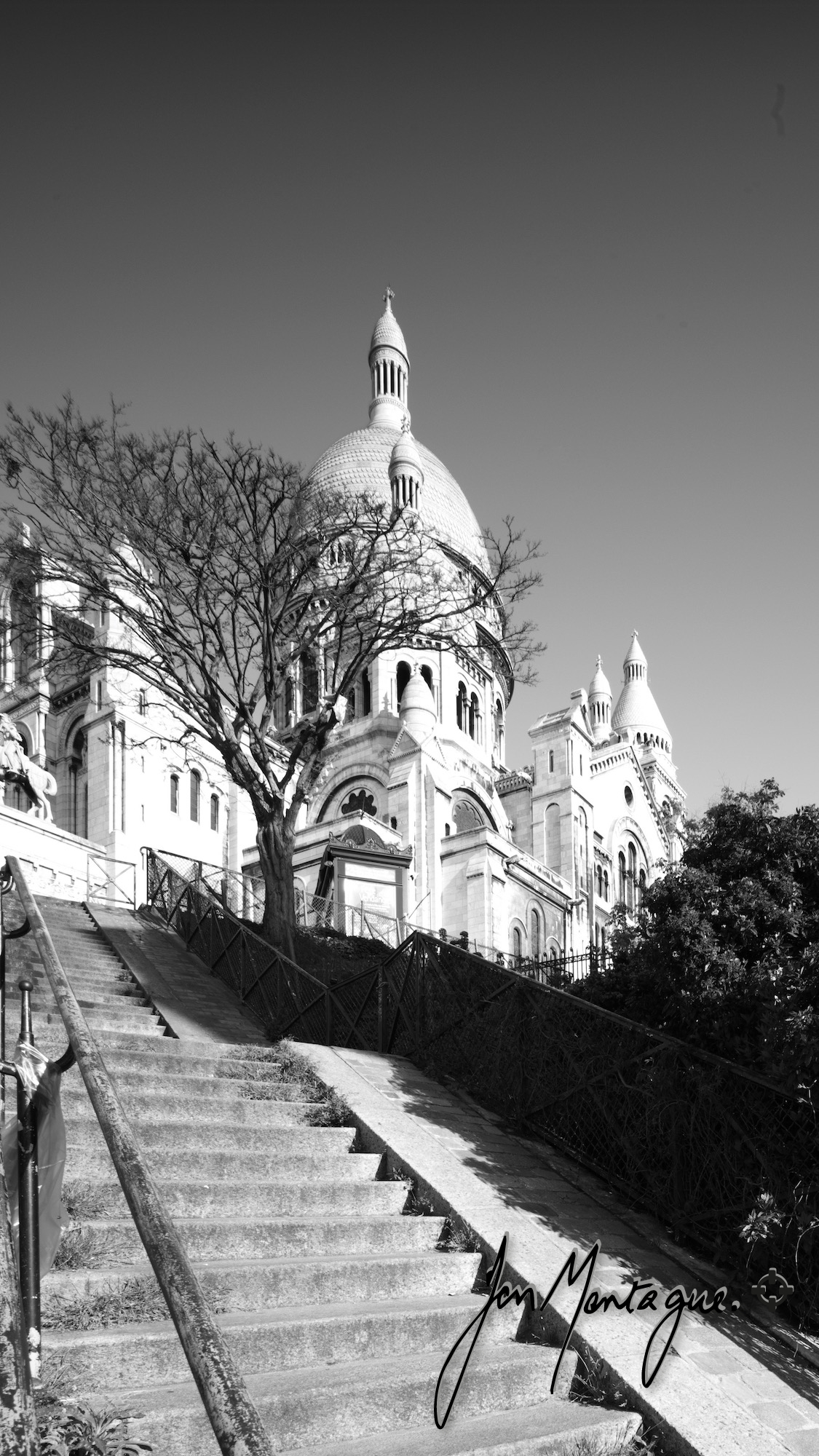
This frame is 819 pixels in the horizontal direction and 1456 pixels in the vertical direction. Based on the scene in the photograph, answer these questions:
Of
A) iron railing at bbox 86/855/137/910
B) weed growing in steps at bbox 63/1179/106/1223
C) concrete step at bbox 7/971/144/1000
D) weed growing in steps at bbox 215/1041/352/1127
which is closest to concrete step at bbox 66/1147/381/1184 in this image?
weed growing in steps at bbox 63/1179/106/1223

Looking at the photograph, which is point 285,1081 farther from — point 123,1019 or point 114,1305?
point 114,1305

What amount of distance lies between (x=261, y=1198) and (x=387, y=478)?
6232cm

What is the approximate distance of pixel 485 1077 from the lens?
9.54m

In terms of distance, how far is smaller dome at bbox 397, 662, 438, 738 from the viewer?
144ft

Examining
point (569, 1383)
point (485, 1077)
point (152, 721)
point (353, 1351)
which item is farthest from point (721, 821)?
point (152, 721)

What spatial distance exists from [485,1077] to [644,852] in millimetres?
54053

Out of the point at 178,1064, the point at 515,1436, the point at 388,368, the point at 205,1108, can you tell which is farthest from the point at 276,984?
the point at 388,368

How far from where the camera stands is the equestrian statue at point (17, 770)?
2284 cm

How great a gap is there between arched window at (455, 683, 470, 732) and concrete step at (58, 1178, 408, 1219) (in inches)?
2087

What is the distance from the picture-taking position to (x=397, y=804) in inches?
1649

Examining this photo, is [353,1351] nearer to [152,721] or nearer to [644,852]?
[152,721]

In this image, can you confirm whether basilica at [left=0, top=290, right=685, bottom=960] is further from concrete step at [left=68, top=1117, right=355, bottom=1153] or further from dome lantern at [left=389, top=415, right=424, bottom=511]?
concrete step at [left=68, top=1117, right=355, bottom=1153]

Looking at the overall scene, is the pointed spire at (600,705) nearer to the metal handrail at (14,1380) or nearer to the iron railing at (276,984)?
the iron railing at (276,984)

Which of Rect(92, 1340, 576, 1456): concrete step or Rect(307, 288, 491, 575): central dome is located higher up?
Rect(307, 288, 491, 575): central dome
